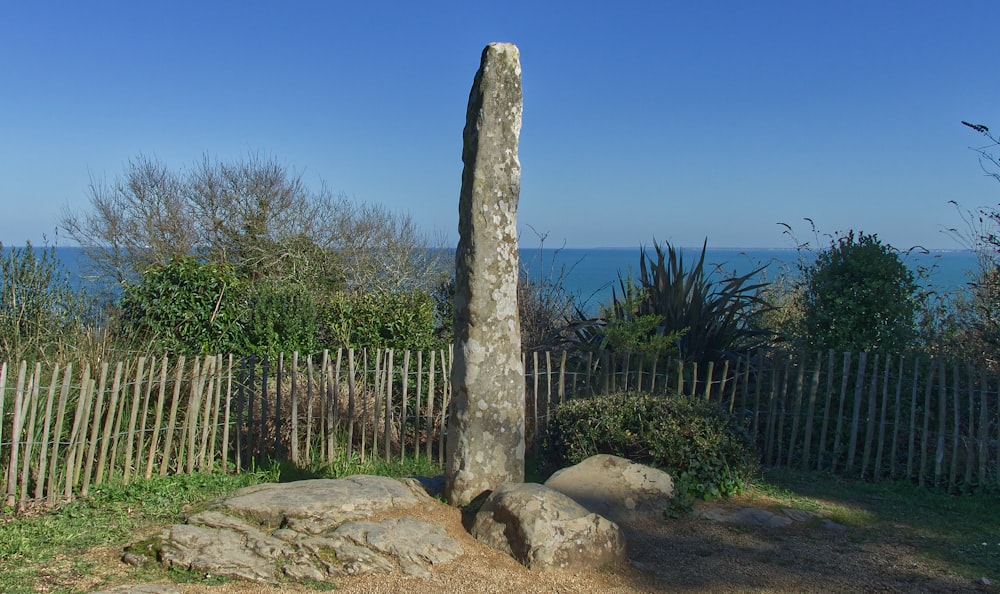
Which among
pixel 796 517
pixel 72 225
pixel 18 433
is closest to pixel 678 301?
pixel 796 517

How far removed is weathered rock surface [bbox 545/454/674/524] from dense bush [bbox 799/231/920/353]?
3.21 meters

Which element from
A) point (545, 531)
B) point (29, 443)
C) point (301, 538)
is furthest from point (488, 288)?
point (29, 443)

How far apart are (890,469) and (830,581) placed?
326cm

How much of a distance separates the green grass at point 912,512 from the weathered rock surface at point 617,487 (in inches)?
46.9

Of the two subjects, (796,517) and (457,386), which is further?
(796,517)

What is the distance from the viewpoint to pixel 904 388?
7742 mm

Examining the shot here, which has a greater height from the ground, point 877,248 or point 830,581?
point 877,248

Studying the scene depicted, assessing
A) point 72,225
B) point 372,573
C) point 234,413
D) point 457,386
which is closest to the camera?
point 372,573

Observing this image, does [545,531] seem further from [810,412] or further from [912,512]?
[810,412]

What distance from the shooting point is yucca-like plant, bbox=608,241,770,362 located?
379 inches

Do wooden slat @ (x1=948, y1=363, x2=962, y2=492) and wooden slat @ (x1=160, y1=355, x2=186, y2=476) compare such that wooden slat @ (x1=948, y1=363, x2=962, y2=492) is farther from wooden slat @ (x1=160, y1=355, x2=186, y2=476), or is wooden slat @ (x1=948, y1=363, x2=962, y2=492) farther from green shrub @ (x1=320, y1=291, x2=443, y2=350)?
wooden slat @ (x1=160, y1=355, x2=186, y2=476)

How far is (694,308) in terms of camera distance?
9.83 m

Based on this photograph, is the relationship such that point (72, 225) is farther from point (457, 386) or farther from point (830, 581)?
point (830, 581)

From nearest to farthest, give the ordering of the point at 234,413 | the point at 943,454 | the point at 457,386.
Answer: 1. the point at 457,386
2. the point at 943,454
3. the point at 234,413
